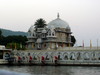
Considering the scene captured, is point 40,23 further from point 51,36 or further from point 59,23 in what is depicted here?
point 51,36

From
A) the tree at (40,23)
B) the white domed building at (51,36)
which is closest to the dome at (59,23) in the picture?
the white domed building at (51,36)

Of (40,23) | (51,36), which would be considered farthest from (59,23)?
(40,23)

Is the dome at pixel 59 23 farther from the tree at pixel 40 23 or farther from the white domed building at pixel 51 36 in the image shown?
the tree at pixel 40 23

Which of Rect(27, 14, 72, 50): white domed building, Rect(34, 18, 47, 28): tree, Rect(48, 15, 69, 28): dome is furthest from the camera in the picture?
Rect(34, 18, 47, 28): tree

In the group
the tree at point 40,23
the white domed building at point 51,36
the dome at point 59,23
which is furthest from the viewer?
Result: the tree at point 40,23

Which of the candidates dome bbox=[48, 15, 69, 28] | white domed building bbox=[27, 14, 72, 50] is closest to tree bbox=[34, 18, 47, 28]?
white domed building bbox=[27, 14, 72, 50]

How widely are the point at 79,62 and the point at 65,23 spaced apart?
28.4 metres

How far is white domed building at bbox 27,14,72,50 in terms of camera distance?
72938 mm

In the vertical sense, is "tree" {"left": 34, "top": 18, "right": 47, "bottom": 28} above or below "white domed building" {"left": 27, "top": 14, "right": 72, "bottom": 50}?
above

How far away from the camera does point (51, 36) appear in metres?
72.1

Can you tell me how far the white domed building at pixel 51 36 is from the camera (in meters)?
72.9

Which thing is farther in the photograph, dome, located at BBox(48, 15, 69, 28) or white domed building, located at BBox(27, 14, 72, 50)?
dome, located at BBox(48, 15, 69, 28)

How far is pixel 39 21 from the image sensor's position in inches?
3487

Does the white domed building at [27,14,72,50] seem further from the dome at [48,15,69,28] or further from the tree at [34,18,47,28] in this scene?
the tree at [34,18,47,28]
